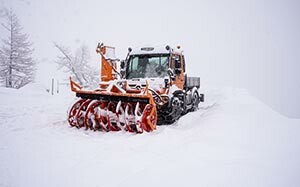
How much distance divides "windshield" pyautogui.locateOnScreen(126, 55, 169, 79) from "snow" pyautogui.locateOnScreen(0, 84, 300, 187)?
111 inches

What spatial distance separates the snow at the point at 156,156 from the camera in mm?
3842

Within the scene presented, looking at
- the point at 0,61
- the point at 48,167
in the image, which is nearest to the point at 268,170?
the point at 48,167

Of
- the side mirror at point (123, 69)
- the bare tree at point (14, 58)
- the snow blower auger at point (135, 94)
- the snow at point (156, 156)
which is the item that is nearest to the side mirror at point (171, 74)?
the snow blower auger at point (135, 94)

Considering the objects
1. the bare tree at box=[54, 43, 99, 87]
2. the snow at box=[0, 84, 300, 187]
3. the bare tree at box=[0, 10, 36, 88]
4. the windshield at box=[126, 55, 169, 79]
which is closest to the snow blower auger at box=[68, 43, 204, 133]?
the windshield at box=[126, 55, 169, 79]

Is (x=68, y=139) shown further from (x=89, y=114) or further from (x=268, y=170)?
(x=268, y=170)

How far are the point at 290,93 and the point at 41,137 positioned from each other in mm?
Result: 81871

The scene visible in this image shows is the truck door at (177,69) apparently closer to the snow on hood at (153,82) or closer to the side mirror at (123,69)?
the snow on hood at (153,82)

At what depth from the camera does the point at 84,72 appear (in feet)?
118

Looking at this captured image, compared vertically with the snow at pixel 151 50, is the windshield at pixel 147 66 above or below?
below

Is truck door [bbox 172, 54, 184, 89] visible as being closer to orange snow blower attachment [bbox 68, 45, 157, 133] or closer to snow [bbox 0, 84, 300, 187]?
orange snow blower attachment [bbox 68, 45, 157, 133]

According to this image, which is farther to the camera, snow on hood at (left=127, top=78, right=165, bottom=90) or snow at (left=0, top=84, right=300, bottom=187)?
snow on hood at (left=127, top=78, right=165, bottom=90)

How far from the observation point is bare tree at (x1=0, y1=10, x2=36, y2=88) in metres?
26.5

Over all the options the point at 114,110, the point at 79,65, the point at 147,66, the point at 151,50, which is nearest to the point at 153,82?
the point at 147,66

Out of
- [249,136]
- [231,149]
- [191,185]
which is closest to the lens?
[191,185]
